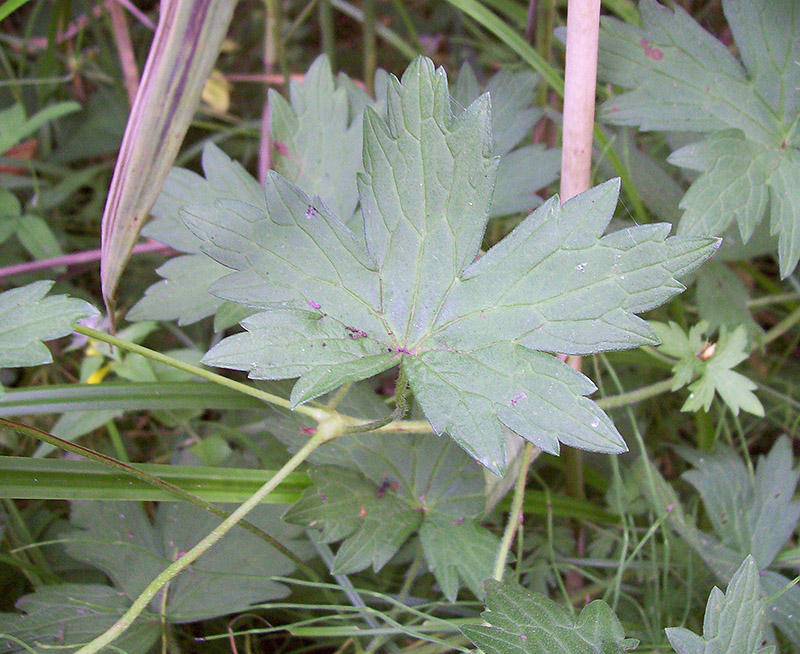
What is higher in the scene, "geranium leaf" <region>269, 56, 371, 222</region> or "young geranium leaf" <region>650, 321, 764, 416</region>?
"geranium leaf" <region>269, 56, 371, 222</region>

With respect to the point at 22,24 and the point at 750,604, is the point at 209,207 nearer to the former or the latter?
the point at 750,604

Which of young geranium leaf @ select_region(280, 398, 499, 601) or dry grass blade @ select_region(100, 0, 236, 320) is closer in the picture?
dry grass blade @ select_region(100, 0, 236, 320)

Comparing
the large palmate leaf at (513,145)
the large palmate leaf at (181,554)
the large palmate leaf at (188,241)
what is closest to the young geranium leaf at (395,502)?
the large palmate leaf at (181,554)

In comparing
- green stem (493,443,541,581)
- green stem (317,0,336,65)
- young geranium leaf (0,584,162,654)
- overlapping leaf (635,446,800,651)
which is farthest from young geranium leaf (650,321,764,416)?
green stem (317,0,336,65)

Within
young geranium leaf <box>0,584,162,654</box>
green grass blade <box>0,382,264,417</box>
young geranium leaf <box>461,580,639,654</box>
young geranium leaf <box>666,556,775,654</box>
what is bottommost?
young geranium leaf <box>0,584,162,654</box>

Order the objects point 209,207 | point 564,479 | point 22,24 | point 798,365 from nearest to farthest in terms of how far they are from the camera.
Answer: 1. point 209,207
2. point 564,479
3. point 798,365
4. point 22,24

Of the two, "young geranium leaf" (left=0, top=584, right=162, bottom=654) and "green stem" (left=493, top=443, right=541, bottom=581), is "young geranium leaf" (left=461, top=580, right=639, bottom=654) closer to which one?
"green stem" (left=493, top=443, right=541, bottom=581)

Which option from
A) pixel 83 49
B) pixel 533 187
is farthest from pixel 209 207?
pixel 83 49
